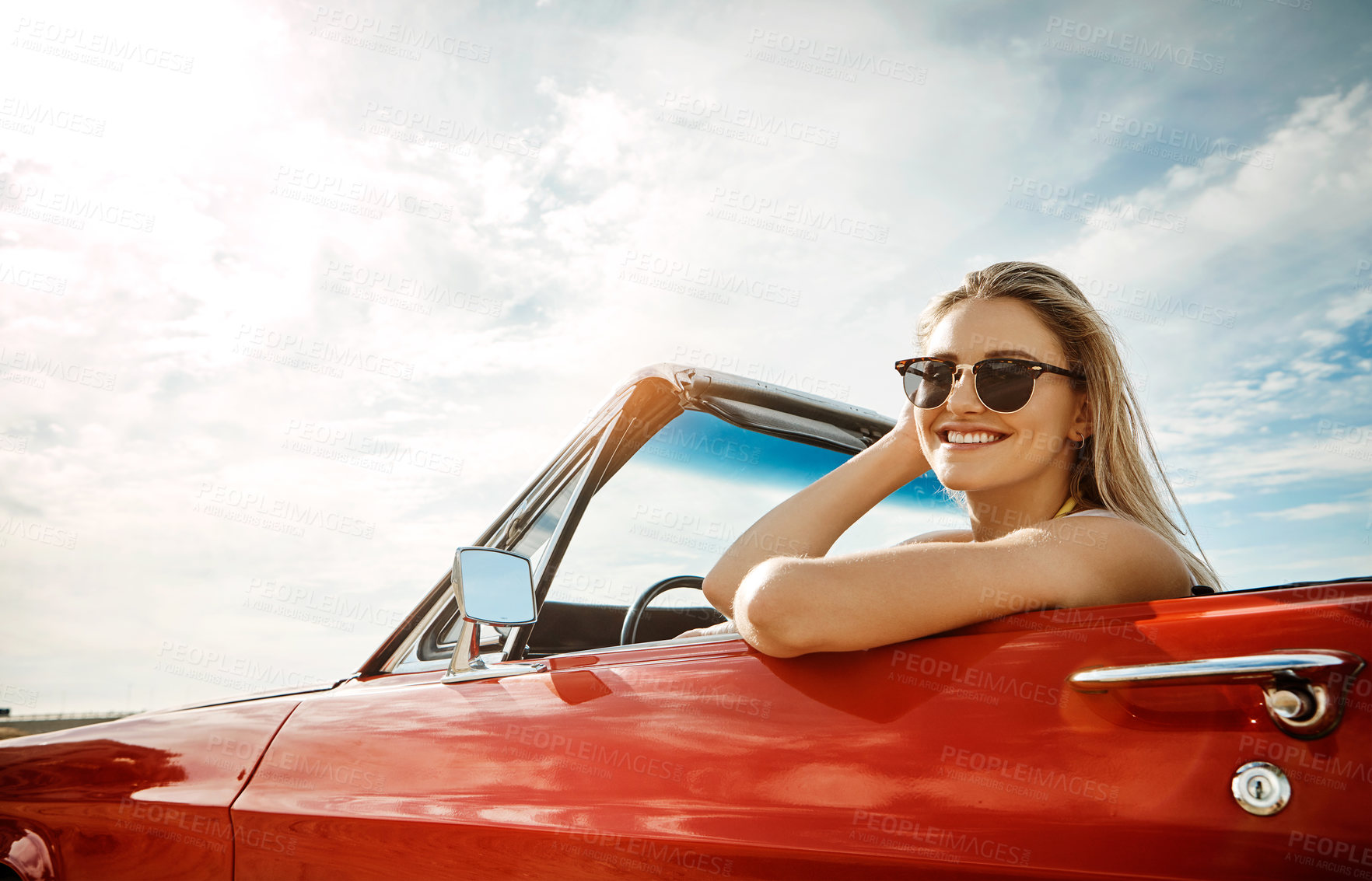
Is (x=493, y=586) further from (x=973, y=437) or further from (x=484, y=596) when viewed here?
(x=973, y=437)

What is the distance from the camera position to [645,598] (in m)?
2.36

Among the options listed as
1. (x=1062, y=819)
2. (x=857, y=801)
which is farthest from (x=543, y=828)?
(x=1062, y=819)

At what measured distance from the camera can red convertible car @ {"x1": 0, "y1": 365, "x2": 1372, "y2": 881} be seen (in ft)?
3.23

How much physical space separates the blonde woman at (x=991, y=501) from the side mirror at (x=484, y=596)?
432 millimetres

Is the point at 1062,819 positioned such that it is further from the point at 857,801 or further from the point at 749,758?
the point at 749,758

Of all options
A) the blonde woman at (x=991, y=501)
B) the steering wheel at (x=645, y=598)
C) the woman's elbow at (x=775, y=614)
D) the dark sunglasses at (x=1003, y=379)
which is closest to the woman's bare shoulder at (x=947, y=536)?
the blonde woman at (x=991, y=501)

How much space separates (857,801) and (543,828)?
1.95 feet

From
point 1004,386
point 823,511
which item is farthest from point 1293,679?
point 823,511

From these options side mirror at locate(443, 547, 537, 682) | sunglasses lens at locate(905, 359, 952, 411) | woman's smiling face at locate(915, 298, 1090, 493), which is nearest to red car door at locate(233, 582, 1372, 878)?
side mirror at locate(443, 547, 537, 682)

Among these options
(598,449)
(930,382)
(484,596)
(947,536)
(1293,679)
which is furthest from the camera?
(598,449)

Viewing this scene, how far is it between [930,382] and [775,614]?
672 millimetres

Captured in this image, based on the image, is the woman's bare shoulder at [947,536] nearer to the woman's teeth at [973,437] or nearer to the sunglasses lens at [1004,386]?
the woman's teeth at [973,437]

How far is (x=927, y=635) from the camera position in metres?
1.27

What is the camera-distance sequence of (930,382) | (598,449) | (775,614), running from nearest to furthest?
(775,614), (930,382), (598,449)
